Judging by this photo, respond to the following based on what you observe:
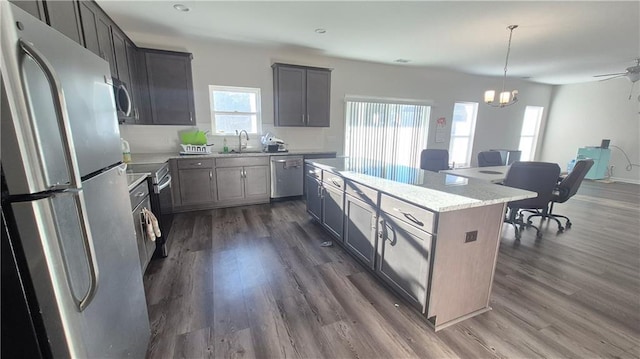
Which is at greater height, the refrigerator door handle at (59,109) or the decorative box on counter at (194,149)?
the refrigerator door handle at (59,109)

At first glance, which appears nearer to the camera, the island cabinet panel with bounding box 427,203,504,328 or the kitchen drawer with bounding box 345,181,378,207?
the island cabinet panel with bounding box 427,203,504,328

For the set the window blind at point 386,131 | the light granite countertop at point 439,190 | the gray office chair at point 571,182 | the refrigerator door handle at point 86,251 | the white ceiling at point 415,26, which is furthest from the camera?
the window blind at point 386,131

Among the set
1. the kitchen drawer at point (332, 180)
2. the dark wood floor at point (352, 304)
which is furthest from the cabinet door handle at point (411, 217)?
the kitchen drawer at point (332, 180)

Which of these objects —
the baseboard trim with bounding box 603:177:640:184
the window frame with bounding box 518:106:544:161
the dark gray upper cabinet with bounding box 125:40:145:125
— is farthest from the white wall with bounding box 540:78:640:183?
the dark gray upper cabinet with bounding box 125:40:145:125

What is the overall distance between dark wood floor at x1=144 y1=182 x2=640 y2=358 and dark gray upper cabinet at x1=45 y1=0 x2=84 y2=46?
2.03m

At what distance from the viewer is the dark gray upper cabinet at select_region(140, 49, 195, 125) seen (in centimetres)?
357

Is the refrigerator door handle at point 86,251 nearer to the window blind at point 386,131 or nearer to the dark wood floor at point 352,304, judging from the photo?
the dark wood floor at point 352,304

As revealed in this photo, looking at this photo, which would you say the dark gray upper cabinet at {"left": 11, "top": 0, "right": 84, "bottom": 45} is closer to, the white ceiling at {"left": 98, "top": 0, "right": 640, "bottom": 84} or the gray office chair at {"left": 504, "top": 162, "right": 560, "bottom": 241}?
the white ceiling at {"left": 98, "top": 0, "right": 640, "bottom": 84}

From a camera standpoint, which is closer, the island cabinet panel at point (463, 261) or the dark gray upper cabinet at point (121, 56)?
the island cabinet panel at point (463, 261)

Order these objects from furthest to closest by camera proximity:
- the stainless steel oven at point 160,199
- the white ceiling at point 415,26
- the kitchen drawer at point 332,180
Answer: the white ceiling at point 415,26 → the kitchen drawer at point 332,180 → the stainless steel oven at point 160,199

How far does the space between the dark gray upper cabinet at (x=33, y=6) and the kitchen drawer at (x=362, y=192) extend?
95.8 inches

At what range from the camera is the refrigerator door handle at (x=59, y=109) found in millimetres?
687

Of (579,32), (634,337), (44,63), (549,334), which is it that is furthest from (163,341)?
(579,32)

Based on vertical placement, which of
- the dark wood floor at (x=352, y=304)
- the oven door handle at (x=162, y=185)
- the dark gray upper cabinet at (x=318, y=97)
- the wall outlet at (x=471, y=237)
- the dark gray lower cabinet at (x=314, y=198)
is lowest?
the dark wood floor at (x=352, y=304)
